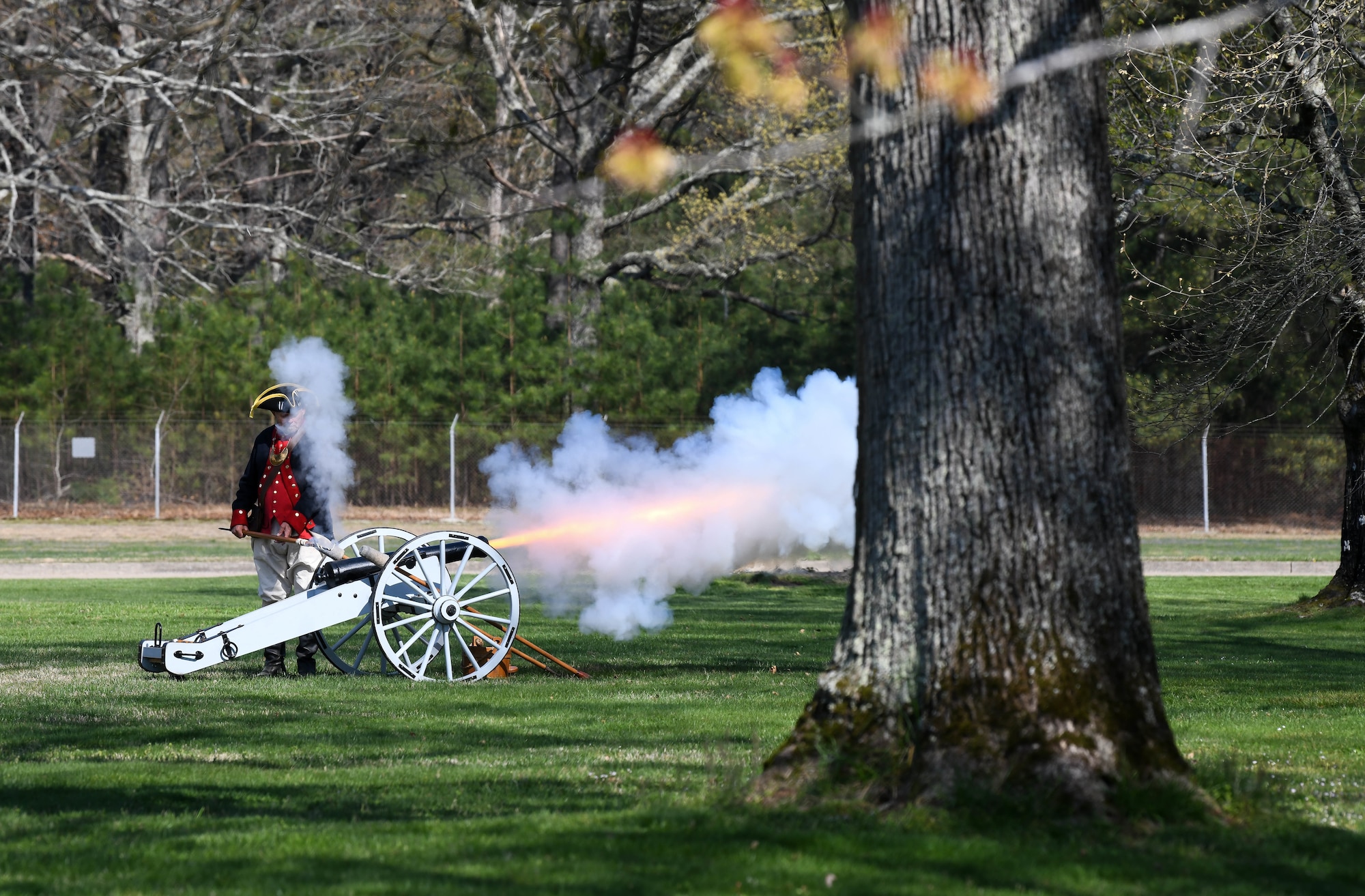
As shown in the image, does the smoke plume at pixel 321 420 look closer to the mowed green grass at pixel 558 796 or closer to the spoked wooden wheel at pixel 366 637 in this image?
the spoked wooden wheel at pixel 366 637

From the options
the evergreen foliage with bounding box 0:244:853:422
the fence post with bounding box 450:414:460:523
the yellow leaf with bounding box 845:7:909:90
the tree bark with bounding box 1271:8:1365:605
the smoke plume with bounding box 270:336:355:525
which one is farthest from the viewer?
the evergreen foliage with bounding box 0:244:853:422

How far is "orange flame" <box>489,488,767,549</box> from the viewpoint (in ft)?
40.7

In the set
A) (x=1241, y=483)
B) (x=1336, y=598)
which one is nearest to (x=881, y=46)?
(x=1336, y=598)

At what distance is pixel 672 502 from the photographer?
Result: 12.9 metres

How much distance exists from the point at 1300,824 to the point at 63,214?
3760 centimetres

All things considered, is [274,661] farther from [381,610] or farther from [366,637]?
[381,610]

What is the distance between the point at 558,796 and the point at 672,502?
643 cm

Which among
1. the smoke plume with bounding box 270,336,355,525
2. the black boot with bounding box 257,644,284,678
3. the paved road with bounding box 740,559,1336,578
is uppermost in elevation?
the smoke plume with bounding box 270,336,355,525

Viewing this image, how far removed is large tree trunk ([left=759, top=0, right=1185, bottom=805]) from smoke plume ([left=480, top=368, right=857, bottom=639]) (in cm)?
605

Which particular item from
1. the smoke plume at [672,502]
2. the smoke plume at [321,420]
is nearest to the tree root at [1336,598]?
the smoke plume at [672,502]

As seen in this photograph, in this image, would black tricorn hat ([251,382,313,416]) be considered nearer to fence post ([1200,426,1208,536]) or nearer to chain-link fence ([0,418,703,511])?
chain-link fence ([0,418,703,511])

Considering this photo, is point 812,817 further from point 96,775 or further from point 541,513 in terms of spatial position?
point 541,513

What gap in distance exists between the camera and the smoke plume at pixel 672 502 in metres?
12.3

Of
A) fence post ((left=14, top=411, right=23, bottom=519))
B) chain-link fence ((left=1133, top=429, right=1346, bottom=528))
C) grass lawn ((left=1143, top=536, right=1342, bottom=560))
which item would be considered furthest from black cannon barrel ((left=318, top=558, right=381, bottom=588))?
chain-link fence ((left=1133, top=429, right=1346, bottom=528))
